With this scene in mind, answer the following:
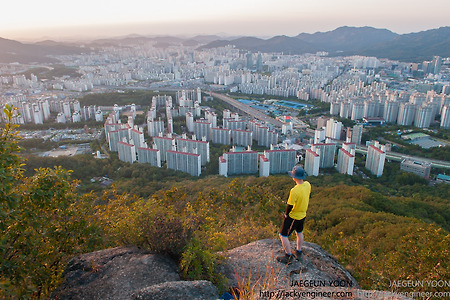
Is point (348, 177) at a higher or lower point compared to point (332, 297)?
lower

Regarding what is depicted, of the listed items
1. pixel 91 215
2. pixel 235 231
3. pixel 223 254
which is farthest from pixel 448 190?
pixel 91 215

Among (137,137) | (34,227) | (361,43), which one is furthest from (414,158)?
(361,43)

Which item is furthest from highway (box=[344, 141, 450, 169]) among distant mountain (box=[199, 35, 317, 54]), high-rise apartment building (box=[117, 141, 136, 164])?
distant mountain (box=[199, 35, 317, 54])

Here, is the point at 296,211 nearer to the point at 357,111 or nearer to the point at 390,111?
the point at 357,111

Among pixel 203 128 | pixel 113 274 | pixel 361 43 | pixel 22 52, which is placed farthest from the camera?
pixel 361 43

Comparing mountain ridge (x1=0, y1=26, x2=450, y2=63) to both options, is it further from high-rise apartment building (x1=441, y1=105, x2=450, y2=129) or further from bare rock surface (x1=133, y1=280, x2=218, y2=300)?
bare rock surface (x1=133, y1=280, x2=218, y2=300)

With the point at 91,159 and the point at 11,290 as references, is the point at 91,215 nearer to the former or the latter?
the point at 11,290

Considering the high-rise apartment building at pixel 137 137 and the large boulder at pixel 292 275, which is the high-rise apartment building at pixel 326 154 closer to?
the high-rise apartment building at pixel 137 137
